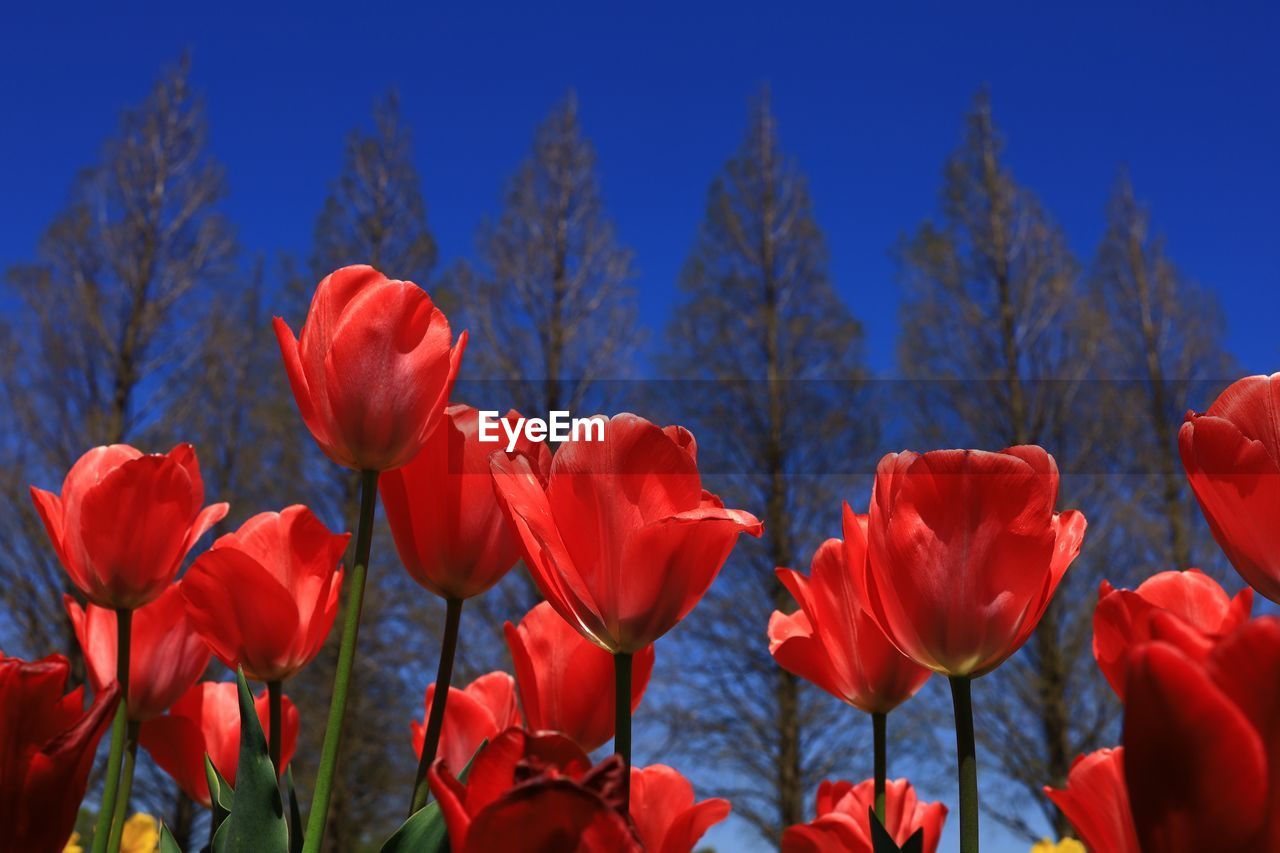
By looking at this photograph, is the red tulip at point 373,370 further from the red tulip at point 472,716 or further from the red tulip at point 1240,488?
the red tulip at point 1240,488

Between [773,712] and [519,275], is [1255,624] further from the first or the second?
[519,275]

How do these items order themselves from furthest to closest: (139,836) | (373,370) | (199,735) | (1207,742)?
(139,836) < (199,735) < (373,370) < (1207,742)

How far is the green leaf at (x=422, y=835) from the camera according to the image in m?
0.42

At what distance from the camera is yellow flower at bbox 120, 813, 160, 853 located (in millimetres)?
1276

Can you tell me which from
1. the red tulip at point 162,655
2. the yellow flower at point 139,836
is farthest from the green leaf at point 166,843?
the yellow flower at point 139,836

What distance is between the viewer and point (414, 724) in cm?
69

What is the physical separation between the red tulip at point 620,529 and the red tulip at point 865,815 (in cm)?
18

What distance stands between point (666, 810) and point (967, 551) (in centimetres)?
25

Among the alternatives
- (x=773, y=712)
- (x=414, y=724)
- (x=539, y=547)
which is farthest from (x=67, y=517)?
(x=773, y=712)

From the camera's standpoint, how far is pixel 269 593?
0.59 meters

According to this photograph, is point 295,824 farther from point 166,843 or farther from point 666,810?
point 666,810

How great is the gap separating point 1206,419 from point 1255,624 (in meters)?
0.19

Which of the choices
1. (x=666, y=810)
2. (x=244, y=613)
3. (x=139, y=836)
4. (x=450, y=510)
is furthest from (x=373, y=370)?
(x=139, y=836)

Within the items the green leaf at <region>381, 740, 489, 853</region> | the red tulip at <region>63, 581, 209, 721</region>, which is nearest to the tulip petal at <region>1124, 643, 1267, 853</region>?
the green leaf at <region>381, 740, 489, 853</region>
